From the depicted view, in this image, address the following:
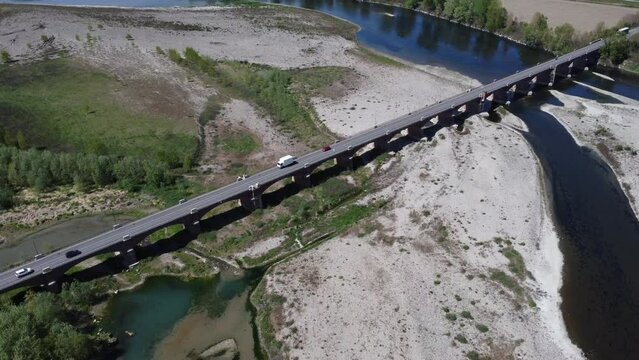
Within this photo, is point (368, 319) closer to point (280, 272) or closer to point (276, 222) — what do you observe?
point (280, 272)

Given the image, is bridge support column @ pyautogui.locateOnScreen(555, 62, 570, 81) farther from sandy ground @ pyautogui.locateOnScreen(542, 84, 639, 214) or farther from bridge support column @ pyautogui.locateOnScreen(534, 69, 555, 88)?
sandy ground @ pyautogui.locateOnScreen(542, 84, 639, 214)

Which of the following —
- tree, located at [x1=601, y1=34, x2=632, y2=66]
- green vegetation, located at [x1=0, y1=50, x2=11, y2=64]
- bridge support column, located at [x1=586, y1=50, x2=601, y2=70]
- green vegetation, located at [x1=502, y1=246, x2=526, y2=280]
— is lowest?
green vegetation, located at [x1=502, y1=246, x2=526, y2=280]

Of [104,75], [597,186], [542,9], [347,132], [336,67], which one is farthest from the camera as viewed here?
[542,9]

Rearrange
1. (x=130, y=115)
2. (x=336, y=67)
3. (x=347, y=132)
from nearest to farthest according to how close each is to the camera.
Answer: (x=347, y=132)
(x=130, y=115)
(x=336, y=67)

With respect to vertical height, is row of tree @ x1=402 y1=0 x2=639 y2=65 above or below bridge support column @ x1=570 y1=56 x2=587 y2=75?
above

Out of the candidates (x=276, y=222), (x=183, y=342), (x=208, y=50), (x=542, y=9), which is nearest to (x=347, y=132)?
(x=276, y=222)

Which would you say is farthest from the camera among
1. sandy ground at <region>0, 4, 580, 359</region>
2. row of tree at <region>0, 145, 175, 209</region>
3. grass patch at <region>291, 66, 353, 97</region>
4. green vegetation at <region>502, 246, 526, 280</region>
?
grass patch at <region>291, 66, 353, 97</region>

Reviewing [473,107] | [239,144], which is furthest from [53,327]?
[473,107]

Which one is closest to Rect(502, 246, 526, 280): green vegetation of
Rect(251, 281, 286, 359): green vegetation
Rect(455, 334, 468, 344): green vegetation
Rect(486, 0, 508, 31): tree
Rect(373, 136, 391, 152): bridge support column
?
Rect(455, 334, 468, 344): green vegetation
